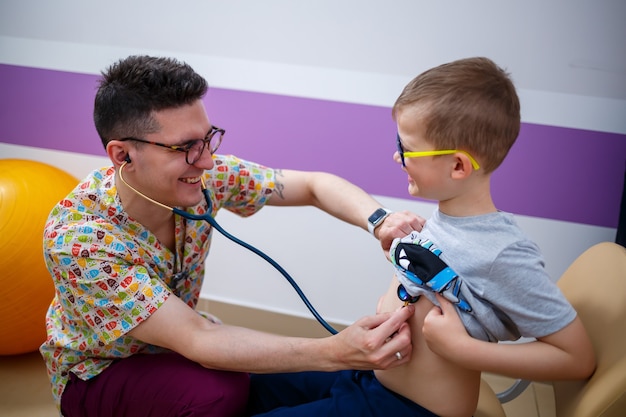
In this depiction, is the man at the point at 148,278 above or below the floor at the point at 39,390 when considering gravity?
above

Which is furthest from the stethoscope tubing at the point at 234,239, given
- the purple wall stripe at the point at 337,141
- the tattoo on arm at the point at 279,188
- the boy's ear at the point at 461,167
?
the purple wall stripe at the point at 337,141

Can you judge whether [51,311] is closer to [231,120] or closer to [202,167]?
[202,167]

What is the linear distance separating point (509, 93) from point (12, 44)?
2.36 meters

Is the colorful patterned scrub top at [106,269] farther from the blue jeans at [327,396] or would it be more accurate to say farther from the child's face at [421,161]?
the child's face at [421,161]

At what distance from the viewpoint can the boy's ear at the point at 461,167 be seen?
1.22 m

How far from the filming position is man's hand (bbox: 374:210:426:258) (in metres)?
1.53

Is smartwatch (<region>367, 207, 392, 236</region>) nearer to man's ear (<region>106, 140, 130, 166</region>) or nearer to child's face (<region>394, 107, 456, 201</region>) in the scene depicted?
child's face (<region>394, 107, 456, 201</region>)

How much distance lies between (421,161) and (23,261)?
5.23 ft

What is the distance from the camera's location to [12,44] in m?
2.84

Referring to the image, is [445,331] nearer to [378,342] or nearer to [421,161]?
[378,342]

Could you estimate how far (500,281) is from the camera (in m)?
1.19

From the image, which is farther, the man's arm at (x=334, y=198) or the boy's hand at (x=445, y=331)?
the man's arm at (x=334, y=198)

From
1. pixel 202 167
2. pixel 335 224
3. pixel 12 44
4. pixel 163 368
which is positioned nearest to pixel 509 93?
pixel 202 167

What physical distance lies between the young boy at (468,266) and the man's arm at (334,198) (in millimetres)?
238
